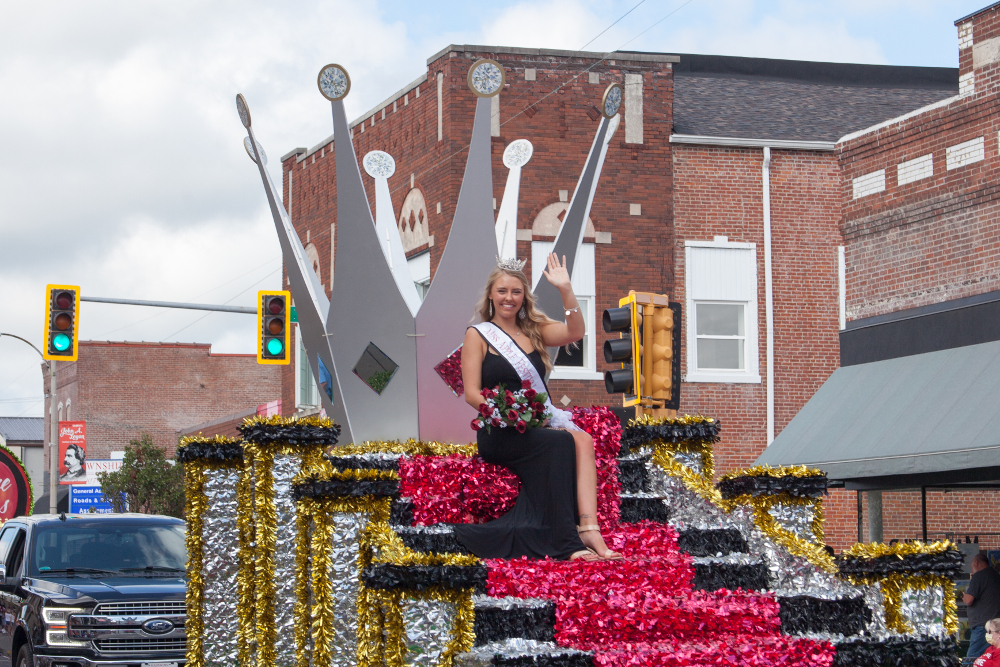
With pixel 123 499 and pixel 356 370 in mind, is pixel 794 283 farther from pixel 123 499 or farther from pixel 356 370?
pixel 123 499

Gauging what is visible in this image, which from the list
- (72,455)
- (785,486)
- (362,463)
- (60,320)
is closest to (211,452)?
(362,463)

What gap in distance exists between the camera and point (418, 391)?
9.67 metres

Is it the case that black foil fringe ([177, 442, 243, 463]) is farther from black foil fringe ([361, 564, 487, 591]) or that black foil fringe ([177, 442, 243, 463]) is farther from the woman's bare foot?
black foil fringe ([361, 564, 487, 591])

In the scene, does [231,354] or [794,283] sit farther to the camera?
[231,354]

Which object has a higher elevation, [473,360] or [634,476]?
[473,360]

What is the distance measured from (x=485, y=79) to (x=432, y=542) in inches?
157

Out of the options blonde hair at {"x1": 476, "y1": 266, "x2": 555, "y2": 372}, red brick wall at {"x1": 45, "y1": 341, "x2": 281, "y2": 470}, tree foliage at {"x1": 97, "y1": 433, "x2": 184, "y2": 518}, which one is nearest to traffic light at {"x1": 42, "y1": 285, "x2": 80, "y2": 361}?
blonde hair at {"x1": 476, "y1": 266, "x2": 555, "y2": 372}

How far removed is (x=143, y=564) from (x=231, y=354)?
49.9 m

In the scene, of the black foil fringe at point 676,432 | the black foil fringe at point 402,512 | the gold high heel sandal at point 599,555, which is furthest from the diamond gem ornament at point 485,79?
the gold high heel sandal at point 599,555

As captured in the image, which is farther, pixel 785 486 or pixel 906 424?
pixel 906 424

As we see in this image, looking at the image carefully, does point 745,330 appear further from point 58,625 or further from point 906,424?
point 58,625

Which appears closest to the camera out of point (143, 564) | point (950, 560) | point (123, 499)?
point (950, 560)

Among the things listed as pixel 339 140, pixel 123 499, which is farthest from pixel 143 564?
pixel 123 499

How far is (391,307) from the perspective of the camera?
9.65m
